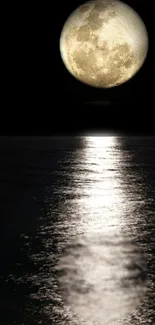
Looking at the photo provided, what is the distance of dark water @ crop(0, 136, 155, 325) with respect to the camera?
24.5ft

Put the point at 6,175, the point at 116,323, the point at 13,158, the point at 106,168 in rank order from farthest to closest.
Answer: the point at 13,158, the point at 106,168, the point at 6,175, the point at 116,323

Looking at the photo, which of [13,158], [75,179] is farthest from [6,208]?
[13,158]

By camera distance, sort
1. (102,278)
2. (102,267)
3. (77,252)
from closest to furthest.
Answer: (102,278)
(102,267)
(77,252)

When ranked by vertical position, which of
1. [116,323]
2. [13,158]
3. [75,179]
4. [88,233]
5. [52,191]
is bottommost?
[116,323]

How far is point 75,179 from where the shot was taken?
2036 cm

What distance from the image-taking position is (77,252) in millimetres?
10172

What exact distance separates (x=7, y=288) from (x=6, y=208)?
660cm

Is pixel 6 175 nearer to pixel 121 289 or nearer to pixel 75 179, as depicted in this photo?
pixel 75 179

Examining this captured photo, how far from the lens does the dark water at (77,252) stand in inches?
294

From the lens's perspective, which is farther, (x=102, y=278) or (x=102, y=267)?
(x=102, y=267)

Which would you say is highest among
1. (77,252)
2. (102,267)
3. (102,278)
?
(77,252)

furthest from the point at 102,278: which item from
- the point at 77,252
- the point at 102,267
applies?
the point at 77,252

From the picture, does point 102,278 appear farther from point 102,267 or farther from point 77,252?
point 77,252

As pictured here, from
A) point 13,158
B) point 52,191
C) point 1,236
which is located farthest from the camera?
point 13,158
